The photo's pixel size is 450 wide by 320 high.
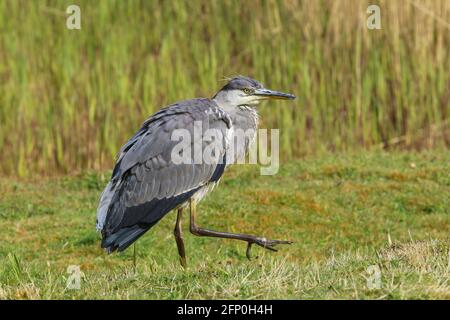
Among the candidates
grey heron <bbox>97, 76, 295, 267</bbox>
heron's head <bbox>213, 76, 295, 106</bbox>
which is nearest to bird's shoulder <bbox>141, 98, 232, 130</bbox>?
grey heron <bbox>97, 76, 295, 267</bbox>

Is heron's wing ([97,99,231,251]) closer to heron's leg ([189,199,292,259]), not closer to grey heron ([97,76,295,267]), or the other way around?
grey heron ([97,76,295,267])

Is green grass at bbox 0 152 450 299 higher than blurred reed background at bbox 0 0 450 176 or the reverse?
the reverse

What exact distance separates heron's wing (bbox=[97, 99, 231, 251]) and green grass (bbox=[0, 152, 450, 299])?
1.25ft

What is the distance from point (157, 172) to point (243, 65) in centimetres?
479

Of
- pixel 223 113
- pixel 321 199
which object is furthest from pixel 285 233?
pixel 223 113

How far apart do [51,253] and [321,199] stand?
9.32 ft

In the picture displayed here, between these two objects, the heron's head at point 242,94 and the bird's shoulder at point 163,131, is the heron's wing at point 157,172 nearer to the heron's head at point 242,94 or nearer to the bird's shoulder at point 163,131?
the bird's shoulder at point 163,131

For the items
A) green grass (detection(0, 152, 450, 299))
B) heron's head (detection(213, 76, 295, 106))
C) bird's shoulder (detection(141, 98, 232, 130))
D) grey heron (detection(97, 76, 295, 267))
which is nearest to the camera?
green grass (detection(0, 152, 450, 299))

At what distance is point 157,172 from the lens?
7.34m

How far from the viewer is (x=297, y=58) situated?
11.8 metres

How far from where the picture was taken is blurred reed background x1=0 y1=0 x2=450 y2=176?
37.8ft

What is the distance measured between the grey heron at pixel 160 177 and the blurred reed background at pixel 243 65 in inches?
163

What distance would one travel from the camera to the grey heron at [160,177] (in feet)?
23.3
